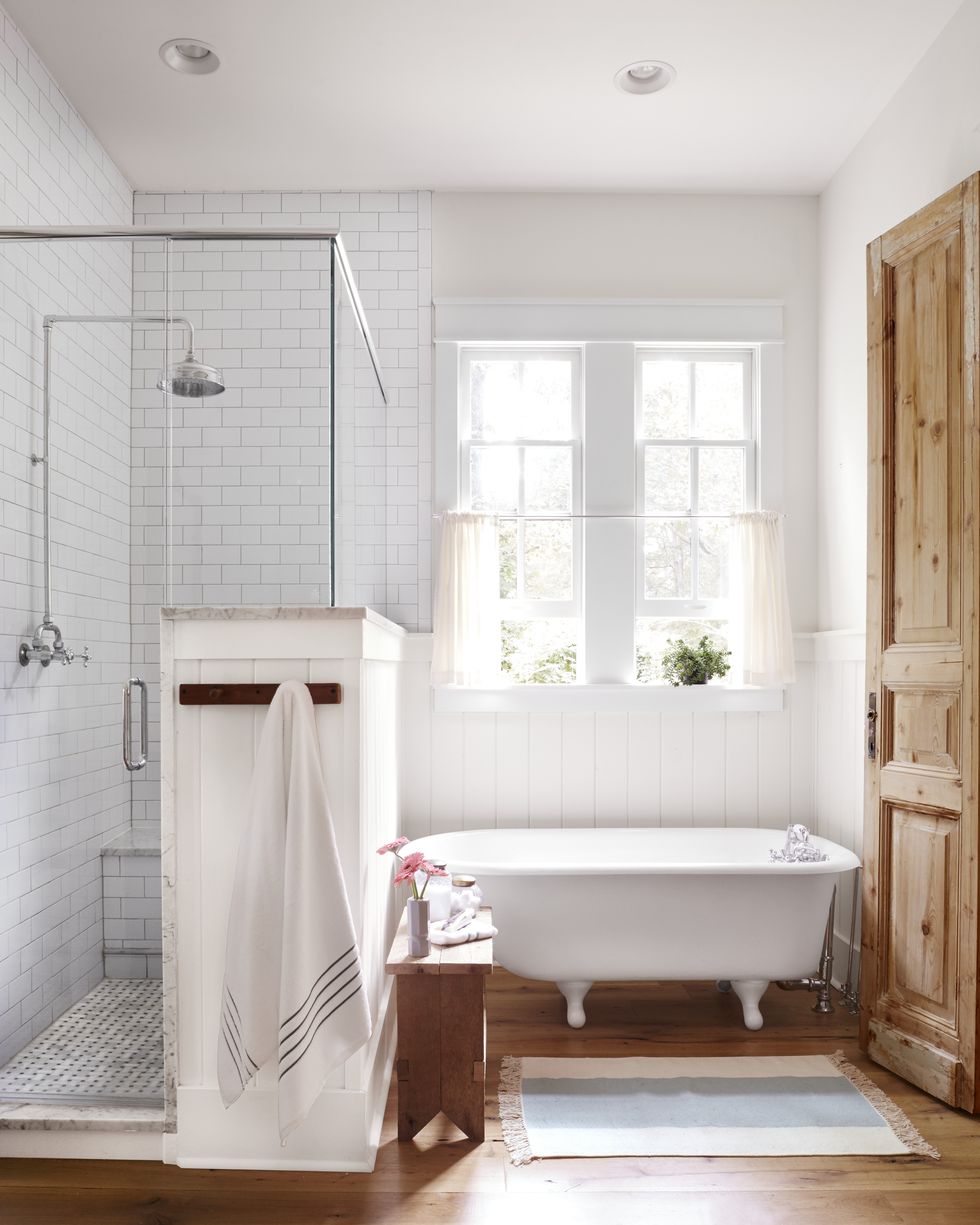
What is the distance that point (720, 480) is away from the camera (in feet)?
12.6

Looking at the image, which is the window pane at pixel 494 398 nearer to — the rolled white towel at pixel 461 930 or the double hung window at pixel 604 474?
the double hung window at pixel 604 474

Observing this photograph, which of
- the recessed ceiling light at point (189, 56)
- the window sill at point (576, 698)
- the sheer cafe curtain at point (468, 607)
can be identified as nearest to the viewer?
the recessed ceiling light at point (189, 56)

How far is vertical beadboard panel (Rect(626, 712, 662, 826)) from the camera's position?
371 cm

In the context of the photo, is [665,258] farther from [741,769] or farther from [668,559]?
[741,769]

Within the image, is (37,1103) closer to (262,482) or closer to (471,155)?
(262,482)

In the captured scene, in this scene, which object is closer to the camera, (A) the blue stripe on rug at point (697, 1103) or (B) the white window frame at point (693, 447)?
(A) the blue stripe on rug at point (697, 1103)

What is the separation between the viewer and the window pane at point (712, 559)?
12.6 feet

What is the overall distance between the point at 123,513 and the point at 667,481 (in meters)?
2.14

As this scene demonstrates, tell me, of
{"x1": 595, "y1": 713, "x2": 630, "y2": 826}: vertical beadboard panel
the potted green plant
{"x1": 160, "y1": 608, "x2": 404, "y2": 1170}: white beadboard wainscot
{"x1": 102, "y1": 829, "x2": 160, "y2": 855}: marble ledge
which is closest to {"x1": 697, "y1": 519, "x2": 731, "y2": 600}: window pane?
the potted green plant

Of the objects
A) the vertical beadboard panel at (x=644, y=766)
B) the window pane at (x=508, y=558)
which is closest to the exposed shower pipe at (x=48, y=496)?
the window pane at (x=508, y=558)

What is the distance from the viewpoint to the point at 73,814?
2922 mm

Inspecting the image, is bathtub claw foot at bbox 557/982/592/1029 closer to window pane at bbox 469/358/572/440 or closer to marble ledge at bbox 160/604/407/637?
marble ledge at bbox 160/604/407/637

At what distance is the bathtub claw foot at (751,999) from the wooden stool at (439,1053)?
3.56ft

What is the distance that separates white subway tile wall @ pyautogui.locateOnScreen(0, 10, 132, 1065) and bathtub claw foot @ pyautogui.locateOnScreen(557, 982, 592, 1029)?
1578mm
